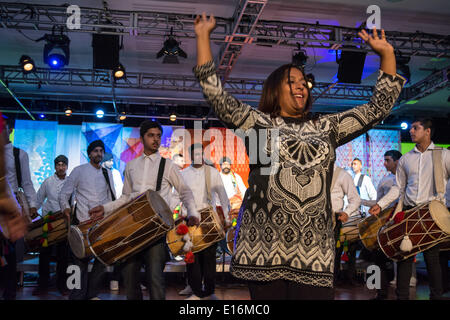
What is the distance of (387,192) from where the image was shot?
6.58 meters

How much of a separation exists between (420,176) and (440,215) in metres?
0.61

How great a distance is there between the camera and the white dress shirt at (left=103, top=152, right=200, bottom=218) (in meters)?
4.25

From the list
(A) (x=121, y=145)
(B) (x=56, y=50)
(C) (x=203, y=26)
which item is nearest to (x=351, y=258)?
(C) (x=203, y=26)

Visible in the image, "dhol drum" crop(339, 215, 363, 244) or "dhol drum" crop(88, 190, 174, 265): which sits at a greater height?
"dhol drum" crop(88, 190, 174, 265)

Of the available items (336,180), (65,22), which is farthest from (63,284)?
(65,22)

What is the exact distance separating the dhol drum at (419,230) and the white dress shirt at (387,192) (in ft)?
0.92

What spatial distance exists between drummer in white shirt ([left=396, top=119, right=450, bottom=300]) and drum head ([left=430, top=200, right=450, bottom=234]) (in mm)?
327

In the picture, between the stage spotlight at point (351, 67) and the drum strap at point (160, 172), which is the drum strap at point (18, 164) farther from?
the stage spotlight at point (351, 67)

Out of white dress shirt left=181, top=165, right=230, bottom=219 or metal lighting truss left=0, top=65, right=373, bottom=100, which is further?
metal lighting truss left=0, top=65, right=373, bottom=100

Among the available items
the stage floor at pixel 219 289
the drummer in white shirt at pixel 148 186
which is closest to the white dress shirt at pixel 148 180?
the drummer in white shirt at pixel 148 186

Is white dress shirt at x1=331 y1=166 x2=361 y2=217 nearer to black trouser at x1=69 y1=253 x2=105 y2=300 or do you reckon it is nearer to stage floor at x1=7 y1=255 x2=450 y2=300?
stage floor at x1=7 y1=255 x2=450 y2=300

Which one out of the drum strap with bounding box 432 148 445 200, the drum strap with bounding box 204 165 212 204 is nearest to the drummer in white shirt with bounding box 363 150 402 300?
the drum strap with bounding box 432 148 445 200

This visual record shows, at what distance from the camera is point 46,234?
647 centimetres

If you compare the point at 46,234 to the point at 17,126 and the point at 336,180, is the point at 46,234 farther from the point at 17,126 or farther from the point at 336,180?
the point at 17,126
